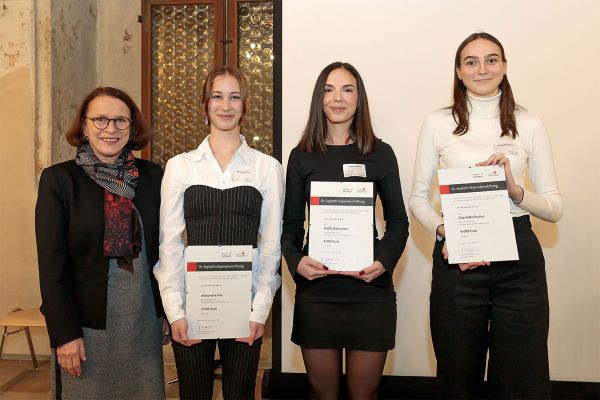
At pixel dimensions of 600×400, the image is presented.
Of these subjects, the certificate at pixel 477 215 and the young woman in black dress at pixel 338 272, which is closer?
the certificate at pixel 477 215

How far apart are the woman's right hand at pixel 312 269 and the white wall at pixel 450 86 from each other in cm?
135

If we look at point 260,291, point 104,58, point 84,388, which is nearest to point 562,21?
point 260,291

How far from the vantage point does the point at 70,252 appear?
6.43 feet

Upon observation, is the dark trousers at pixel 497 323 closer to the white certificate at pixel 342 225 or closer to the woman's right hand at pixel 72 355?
the white certificate at pixel 342 225

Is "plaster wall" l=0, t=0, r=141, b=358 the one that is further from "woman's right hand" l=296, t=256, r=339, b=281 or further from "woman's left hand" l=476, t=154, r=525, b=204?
"woman's left hand" l=476, t=154, r=525, b=204

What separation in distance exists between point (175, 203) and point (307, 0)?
1889 millimetres

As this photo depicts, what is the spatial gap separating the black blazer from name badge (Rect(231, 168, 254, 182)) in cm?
55

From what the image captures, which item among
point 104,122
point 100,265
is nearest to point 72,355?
point 100,265

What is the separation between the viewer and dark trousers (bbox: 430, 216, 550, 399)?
6.37 ft

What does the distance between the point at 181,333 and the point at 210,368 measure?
A: 0.67ft

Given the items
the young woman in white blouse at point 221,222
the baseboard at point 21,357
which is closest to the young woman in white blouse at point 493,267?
the young woman in white blouse at point 221,222

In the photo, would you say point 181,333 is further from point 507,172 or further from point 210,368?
point 507,172

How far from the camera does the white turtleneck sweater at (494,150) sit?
78.4 inches

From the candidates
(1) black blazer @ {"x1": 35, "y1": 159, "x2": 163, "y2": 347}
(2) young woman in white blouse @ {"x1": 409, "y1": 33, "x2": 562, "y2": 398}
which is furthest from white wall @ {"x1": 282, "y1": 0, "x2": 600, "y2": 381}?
(1) black blazer @ {"x1": 35, "y1": 159, "x2": 163, "y2": 347}
